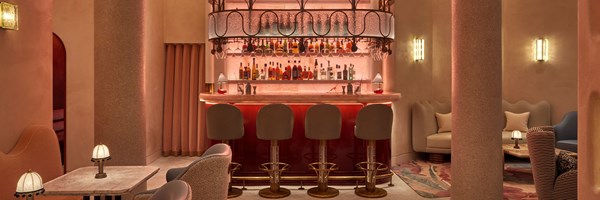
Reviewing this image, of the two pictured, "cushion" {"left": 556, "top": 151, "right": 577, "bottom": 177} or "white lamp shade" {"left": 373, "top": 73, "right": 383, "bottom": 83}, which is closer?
"cushion" {"left": 556, "top": 151, "right": 577, "bottom": 177}

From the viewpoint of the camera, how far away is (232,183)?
694 centimetres

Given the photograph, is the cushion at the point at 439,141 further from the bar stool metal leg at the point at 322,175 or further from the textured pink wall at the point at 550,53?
the bar stool metal leg at the point at 322,175

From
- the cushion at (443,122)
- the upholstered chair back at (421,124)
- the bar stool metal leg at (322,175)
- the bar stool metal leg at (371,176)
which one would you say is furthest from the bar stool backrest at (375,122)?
the cushion at (443,122)

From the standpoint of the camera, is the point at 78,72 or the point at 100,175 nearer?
the point at 100,175

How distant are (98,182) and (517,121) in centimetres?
747

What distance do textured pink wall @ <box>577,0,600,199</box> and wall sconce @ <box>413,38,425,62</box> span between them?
21.5 ft

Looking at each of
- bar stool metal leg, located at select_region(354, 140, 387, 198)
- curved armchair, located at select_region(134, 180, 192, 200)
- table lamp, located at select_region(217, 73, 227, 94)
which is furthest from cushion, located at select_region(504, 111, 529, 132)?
curved armchair, located at select_region(134, 180, 192, 200)

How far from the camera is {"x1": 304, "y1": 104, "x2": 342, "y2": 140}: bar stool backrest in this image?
6.32 meters

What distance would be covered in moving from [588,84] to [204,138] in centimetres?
793

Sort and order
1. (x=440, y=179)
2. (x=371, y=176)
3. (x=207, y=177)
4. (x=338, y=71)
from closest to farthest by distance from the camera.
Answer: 1. (x=207, y=177)
2. (x=371, y=176)
3. (x=440, y=179)
4. (x=338, y=71)

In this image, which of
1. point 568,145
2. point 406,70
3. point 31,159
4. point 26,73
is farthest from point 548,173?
point 26,73

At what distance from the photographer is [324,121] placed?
6344 millimetres

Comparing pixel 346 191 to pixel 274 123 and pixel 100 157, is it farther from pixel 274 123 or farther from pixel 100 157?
pixel 100 157

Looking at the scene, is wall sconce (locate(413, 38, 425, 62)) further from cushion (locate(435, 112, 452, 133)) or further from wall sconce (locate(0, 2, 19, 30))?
wall sconce (locate(0, 2, 19, 30))
